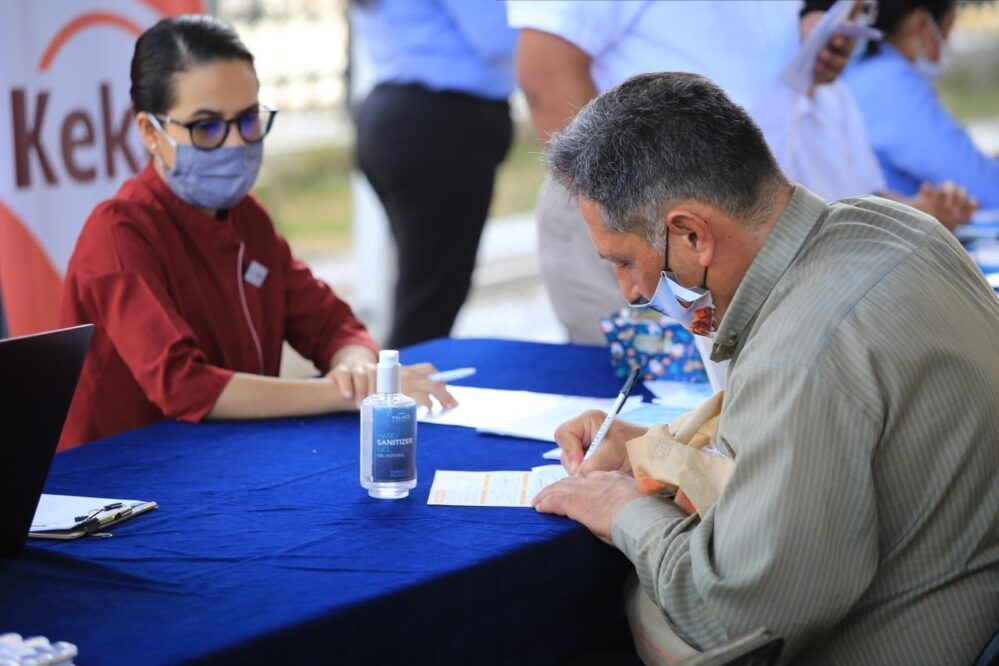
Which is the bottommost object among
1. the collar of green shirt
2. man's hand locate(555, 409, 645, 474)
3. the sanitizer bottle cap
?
man's hand locate(555, 409, 645, 474)

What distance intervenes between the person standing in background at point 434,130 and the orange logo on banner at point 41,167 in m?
0.78

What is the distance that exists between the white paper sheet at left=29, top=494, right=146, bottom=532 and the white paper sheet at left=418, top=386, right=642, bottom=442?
64cm

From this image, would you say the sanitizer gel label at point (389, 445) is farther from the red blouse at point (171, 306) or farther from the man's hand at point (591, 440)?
the red blouse at point (171, 306)

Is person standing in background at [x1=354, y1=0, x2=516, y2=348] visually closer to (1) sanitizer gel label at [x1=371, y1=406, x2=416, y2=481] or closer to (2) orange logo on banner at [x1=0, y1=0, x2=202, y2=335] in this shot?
(2) orange logo on banner at [x1=0, y1=0, x2=202, y2=335]

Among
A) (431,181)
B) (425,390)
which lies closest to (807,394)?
(425,390)

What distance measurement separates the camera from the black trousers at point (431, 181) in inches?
159

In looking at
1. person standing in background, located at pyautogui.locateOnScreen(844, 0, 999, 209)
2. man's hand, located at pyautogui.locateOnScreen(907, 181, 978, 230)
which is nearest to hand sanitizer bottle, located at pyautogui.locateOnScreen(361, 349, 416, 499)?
man's hand, located at pyautogui.locateOnScreen(907, 181, 978, 230)

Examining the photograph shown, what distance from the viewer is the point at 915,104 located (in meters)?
4.43

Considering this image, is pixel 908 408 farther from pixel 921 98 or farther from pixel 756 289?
pixel 921 98

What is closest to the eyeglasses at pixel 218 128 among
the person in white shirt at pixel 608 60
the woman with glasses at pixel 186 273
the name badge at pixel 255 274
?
the woman with glasses at pixel 186 273

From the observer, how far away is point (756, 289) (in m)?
1.65

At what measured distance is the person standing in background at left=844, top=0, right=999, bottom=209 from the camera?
4395 millimetres

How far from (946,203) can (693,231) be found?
2708mm

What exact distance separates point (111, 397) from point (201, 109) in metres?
0.56
